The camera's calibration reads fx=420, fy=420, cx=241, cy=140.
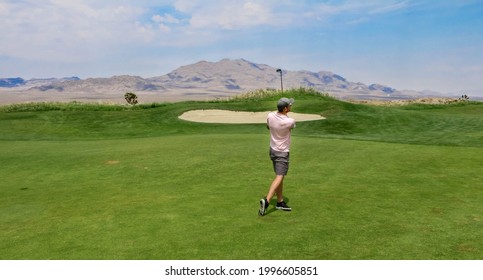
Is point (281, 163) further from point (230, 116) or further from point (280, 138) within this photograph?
point (230, 116)

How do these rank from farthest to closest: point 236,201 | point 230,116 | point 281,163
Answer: point 230,116
point 236,201
point 281,163

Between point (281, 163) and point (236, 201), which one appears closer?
point (281, 163)

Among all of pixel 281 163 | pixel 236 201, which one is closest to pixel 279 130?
pixel 281 163

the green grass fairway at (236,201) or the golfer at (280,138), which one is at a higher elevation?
the golfer at (280,138)

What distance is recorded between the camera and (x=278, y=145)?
26.6ft

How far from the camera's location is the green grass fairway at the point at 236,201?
573 cm

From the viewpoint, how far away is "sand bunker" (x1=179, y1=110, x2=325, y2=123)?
1106 inches

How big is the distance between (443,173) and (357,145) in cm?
510

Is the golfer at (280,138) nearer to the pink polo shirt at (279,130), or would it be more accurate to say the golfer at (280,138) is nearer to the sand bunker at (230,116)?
the pink polo shirt at (279,130)

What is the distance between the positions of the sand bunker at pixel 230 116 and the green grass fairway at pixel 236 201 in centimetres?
1041

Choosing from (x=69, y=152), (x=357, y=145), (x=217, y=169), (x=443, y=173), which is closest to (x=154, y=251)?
(x=217, y=169)

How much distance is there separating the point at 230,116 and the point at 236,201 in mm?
22425

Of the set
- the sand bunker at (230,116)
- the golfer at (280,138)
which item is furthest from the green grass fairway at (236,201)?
the sand bunker at (230,116)

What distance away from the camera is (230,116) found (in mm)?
30359
